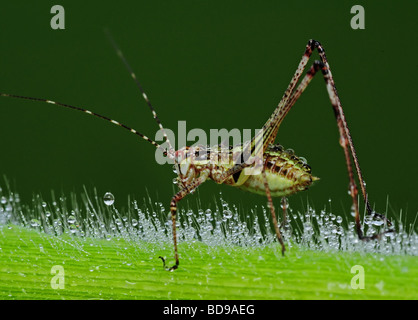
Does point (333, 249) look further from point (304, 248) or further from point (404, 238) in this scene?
point (404, 238)

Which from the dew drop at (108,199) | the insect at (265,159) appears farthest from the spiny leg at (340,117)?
the dew drop at (108,199)

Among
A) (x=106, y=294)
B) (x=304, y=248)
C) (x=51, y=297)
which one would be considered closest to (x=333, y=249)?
(x=304, y=248)

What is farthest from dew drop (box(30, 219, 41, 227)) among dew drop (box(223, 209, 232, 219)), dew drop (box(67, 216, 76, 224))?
dew drop (box(223, 209, 232, 219))

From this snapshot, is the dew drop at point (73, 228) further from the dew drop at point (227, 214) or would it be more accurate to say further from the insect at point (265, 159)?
the dew drop at point (227, 214)

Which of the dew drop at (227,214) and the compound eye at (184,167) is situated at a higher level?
the compound eye at (184,167)

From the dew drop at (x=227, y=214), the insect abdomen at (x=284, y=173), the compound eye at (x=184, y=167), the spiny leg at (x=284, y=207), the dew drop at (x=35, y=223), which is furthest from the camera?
the compound eye at (x=184, y=167)

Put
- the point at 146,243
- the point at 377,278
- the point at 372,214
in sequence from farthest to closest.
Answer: the point at 372,214
the point at 146,243
the point at 377,278

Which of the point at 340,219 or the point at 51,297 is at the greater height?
the point at 340,219

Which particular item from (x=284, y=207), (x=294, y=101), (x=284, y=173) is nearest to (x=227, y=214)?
(x=284, y=173)
